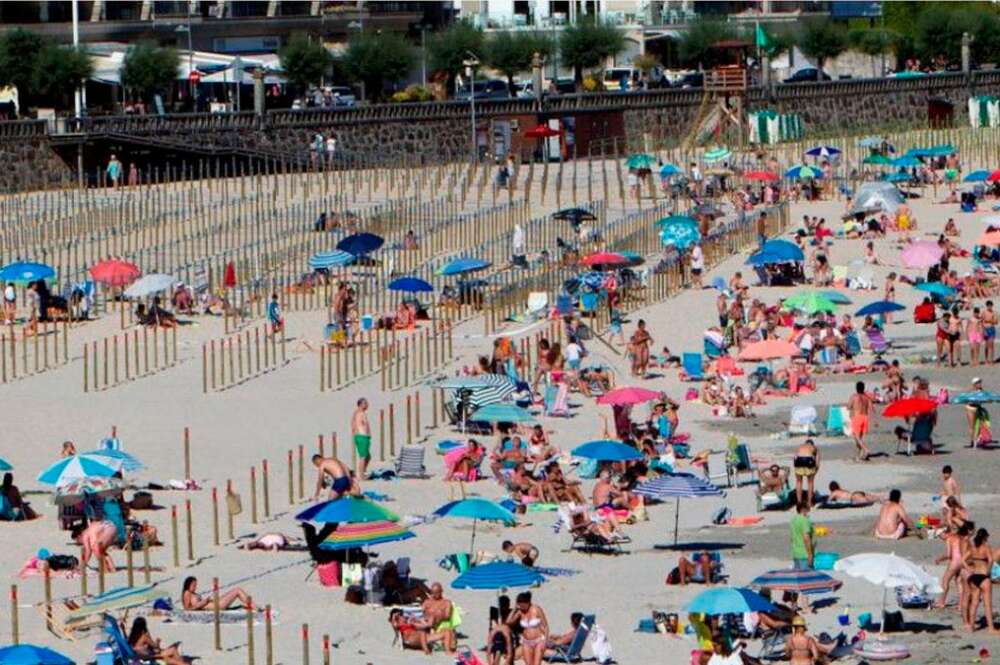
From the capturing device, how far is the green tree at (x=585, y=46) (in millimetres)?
106375

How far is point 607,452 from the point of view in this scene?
37.8 meters

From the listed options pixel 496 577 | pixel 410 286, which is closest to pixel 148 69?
pixel 410 286

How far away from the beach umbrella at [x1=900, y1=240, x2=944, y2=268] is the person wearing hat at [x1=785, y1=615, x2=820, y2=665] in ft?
97.5

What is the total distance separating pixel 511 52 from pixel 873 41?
67.8 feet

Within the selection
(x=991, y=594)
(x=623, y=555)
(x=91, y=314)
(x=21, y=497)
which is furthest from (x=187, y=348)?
(x=991, y=594)

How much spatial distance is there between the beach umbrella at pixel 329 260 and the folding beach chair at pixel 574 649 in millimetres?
27921

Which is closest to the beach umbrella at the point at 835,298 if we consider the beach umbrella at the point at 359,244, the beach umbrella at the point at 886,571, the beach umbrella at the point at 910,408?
the beach umbrella at the point at 910,408

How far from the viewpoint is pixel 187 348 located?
2045 inches

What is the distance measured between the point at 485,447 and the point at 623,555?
7368mm

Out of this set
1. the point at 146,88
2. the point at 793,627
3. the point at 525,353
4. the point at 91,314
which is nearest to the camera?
the point at 793,627

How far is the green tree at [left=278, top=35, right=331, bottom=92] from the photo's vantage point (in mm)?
97125

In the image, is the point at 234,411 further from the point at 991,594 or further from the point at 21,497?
the point at 991,594

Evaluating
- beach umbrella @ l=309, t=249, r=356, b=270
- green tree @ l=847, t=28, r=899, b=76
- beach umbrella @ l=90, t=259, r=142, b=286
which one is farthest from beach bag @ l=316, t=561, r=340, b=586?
green tree @ l=847, t=28, r=899, b=76

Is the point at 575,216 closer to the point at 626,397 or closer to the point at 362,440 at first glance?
the point at 626,397
